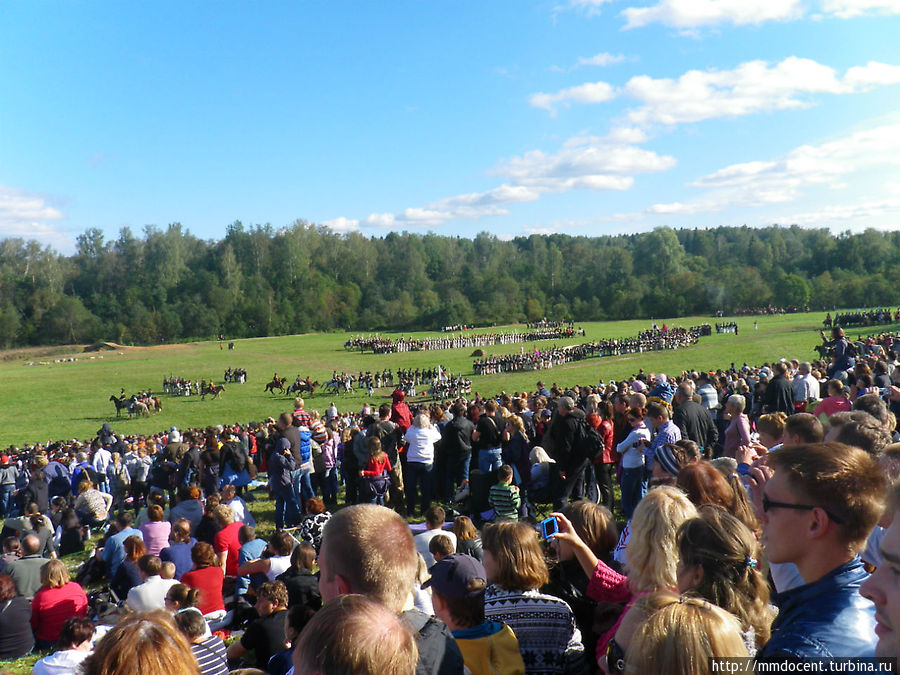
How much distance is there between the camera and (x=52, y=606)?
5.99 metres

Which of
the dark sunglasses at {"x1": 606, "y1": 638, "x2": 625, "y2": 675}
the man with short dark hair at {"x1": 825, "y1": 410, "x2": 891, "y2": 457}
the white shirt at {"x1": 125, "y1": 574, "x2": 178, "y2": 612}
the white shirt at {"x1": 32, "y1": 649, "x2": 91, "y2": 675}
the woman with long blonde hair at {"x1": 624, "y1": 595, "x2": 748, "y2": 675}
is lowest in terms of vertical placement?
the white shirt at {"x1": 125, "y1": 574, "x2": 178, "y2": 612}

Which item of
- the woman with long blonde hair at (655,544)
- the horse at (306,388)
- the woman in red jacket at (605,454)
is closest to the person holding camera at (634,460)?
the woman in red jacket at (605,454)

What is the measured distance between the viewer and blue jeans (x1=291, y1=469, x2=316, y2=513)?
9.64m

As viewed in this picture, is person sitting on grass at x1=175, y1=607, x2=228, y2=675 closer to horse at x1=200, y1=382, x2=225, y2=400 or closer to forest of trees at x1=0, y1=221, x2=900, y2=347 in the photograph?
horse at x1=200, y1=382, x2=225, y2=400

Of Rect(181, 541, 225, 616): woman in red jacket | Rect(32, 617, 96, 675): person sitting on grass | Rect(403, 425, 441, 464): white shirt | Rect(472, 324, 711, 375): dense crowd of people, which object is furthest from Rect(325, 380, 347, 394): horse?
Rect(32, 617, 96, 675): person sitting on grass

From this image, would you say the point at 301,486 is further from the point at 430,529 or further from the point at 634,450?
the point at 634,450

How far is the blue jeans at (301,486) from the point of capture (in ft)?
31.6

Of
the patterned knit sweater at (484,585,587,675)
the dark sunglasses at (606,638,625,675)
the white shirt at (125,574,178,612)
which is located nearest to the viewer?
the dark sunglasses at (606,638,625,675)

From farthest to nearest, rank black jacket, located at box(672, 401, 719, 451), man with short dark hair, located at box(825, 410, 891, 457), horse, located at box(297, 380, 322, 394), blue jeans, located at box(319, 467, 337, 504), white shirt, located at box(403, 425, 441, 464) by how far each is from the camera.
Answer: horse, located at box(297, 380, 322, 394) < blue jeans, located at box(319, 467, 337, 504) < white shirt, located at box(403, 425, 441, 464) < black jacket, located at box(672, 401, 719, 451) < man with short dark hair, located at box(825, 410, 891, 457)

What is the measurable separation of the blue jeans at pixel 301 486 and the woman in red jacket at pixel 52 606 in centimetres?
363

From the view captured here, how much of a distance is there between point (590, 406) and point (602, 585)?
24.8 ft

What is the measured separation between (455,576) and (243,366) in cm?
4851

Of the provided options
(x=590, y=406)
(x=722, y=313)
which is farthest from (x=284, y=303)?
(x=590, y=406)

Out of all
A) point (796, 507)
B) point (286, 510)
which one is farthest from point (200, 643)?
point (286, 510)
